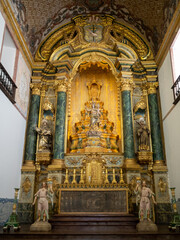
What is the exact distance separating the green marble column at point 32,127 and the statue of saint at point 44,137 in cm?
35

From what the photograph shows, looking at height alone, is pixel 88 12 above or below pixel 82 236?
above

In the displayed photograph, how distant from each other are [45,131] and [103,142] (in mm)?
2620

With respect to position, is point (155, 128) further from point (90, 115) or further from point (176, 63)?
point (90, 115)

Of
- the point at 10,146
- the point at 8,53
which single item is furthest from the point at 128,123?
the point at 8,53

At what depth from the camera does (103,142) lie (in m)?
11.1

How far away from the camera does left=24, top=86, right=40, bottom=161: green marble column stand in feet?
34.6

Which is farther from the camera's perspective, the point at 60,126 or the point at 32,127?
the point at 32,127

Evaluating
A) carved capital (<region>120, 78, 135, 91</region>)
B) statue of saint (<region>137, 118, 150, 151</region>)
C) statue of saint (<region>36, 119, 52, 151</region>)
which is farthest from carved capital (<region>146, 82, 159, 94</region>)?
statue of saint (<region>36, 119, 52, 151</region>)

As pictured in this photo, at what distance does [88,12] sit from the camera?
12.6 m

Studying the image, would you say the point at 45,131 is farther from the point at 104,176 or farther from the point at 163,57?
the point at 163,57

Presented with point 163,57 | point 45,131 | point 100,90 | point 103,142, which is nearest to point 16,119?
point 45,131

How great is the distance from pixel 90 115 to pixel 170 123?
12.1 feet

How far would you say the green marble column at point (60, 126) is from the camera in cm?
1038

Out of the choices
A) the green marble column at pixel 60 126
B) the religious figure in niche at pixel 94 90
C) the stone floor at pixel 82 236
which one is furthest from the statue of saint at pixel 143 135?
the stone floor at pixel 82 236
